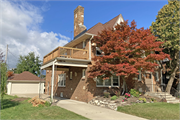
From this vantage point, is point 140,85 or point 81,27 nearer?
point 140,85

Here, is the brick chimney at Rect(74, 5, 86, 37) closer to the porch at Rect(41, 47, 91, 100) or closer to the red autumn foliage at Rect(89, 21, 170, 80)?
the porch at Rect(41, 47, 91, 100)

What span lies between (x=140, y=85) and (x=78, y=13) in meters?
12.0

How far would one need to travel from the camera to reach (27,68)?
43281 mm

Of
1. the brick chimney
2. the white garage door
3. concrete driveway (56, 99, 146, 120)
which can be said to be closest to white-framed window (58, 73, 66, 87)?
the brick chimney

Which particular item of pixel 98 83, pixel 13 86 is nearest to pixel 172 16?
pixel 98 83

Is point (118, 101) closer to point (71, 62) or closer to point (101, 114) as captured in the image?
point (101, 114)

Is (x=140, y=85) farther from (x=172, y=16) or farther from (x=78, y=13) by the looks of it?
(x=78, y=13)

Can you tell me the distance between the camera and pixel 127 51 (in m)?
10.5

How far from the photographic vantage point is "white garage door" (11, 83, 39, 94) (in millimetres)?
24797

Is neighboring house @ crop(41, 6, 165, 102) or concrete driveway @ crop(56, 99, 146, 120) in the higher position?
neighboring house @ crop(41, 6, 165, 102)

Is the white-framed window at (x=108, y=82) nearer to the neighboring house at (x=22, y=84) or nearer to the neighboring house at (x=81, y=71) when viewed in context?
the neighboring house at (x=81, y=71)

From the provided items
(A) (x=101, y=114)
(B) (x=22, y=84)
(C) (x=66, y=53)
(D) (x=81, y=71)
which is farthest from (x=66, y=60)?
(B) (x=22, y=84)

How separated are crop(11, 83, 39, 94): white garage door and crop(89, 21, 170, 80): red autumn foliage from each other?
17663 millimetres

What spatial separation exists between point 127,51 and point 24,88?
21426 mm
